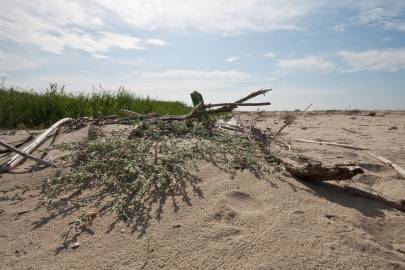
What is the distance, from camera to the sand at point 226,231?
1854mm

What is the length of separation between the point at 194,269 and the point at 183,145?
5.52 ft

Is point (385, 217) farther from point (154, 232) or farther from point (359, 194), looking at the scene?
point (154, 232)

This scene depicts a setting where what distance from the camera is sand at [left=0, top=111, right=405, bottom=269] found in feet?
6.08

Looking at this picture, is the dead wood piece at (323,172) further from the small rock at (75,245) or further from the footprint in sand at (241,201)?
the small rock at (75,245)

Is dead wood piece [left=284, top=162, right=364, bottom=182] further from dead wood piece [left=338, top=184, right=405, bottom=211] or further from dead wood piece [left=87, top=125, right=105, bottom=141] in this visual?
dead wood piece [left=87, top=125, right=105, bottom=141]

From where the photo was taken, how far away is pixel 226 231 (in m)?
2.04

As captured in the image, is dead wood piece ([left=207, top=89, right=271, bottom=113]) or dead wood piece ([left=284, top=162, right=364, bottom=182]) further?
dead wood piece ([left=207, top=89, right=271, bottom=113])

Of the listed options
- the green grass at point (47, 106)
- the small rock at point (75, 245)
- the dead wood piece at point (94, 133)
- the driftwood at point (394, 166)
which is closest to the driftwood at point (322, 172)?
the driftwood at point (394, 166)

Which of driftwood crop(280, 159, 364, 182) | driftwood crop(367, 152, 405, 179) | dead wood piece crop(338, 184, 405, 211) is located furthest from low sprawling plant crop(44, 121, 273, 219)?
driftwood crop(367, 152, 405, 179)

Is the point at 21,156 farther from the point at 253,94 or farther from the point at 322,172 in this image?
the point at 322,172

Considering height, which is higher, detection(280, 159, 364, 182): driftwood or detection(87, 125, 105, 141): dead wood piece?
detection(87, 125, 105, 141): dead wood piece

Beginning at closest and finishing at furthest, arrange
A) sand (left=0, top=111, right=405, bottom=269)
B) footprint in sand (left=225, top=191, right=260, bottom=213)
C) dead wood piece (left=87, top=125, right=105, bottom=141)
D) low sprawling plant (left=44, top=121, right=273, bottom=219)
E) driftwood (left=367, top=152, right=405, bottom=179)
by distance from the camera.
Answer: sand (left=0, top=111, right=405, bottom=269) → footprint in sand (left=225, top=191, right=260, bottom=213) → low sprawling plant (left=44, top=121, right=273, bottom=219) → driftwood (left=367, top=152, right=405, bottom=179) → dead wood piece (left=87, top=125, right=105, bottom=141)

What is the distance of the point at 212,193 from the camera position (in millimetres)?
2488

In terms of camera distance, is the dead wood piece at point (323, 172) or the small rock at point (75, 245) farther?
the dead wood piece at point (323, 172)
